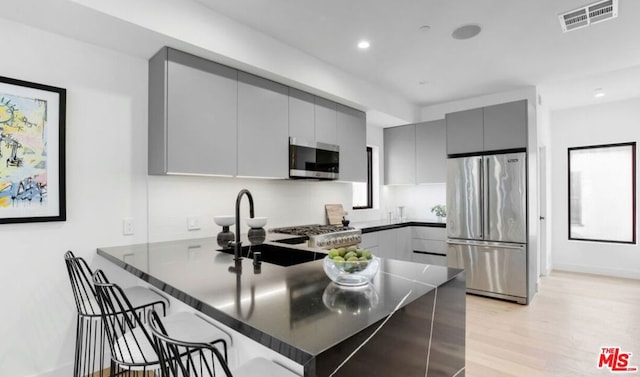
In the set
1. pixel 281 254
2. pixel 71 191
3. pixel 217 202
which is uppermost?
pixel 71 191

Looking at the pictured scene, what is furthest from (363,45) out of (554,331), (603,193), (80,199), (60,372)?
(603,193)

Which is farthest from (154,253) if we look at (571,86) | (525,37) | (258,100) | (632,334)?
(571,86)

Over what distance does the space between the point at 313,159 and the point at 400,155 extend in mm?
2061

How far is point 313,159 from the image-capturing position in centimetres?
343

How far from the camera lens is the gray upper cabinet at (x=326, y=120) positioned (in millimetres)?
3523

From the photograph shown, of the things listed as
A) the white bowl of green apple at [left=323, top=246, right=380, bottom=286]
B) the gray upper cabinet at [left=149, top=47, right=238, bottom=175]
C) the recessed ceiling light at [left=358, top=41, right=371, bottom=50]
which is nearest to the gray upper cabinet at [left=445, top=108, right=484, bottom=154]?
the recessed ceiling light at [left=358, top=41, right=371, bottom=50]

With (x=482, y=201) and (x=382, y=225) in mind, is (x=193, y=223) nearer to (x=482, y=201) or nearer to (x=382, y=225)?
(x=382, y=225)

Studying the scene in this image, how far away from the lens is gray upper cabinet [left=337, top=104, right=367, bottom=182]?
385 cm

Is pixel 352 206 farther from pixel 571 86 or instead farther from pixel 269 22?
pixel 571 86

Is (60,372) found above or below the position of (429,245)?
below

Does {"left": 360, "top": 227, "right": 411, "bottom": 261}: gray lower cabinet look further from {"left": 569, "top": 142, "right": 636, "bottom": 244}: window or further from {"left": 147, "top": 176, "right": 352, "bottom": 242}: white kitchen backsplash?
{"left": 569, "top": 142, "right": 636, "bottom": 244}: window

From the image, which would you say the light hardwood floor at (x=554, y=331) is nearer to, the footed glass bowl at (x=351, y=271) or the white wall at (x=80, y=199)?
the footed glass bowl at (x=351, y=271)

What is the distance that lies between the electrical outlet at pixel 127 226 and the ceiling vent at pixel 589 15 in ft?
12.0

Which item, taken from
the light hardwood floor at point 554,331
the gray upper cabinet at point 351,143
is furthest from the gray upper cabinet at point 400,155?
the light hardwood floor at point 554,331
